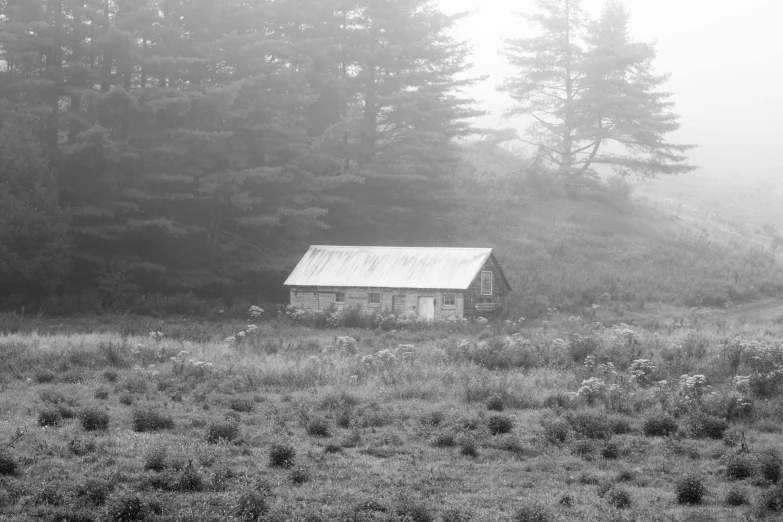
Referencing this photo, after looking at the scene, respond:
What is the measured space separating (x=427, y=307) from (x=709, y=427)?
22800mm

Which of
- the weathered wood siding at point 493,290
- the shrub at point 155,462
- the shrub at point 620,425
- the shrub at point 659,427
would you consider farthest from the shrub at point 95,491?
the weathered wood siding at point 493,290

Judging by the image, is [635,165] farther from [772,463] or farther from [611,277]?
[772,463]

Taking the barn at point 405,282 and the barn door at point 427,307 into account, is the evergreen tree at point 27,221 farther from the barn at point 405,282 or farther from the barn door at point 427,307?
the barn door at point 427,307

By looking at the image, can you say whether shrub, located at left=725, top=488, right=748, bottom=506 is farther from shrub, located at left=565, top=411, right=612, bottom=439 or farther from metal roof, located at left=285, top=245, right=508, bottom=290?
metal roof, located at left=285, top=245, right=508, bottom=290

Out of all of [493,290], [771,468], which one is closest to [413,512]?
[771,468]

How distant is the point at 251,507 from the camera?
10.5m

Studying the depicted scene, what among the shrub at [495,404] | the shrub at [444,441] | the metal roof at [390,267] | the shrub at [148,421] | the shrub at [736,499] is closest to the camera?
the shrub at [736,499]

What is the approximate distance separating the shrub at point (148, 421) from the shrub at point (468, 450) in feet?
19.0

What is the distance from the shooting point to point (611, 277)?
46562mm

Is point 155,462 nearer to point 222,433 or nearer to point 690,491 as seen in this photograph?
point 222,433

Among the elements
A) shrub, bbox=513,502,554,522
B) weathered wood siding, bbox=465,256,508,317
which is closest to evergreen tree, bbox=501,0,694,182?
weathered wood siding, bbox=465,256,508,317

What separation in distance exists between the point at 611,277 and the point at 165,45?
93.7 feet

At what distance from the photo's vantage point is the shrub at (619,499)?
11266 millimetres

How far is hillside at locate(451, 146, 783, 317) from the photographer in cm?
4409
